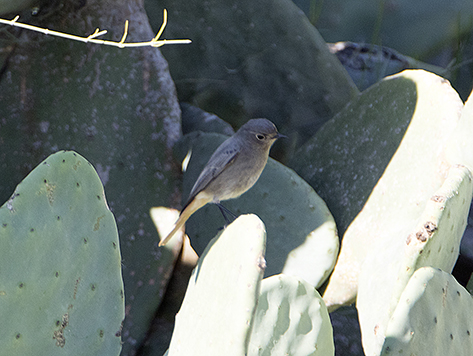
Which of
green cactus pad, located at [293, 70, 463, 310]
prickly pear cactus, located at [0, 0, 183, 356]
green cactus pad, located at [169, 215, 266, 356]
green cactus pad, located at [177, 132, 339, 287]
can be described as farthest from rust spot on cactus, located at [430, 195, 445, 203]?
prickly pear cactus, located at [0, 0, 183, 356]

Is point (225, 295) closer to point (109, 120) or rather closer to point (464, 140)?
point (464, 140)

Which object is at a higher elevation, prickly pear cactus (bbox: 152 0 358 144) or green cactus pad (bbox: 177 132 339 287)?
prickly pear cactus (bbox: 152 0 358 144)

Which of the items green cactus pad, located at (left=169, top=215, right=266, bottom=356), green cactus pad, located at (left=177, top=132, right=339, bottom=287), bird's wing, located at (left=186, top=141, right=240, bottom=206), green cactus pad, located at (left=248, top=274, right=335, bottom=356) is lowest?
green cactus pad, located at (left=177, top=132, right=339, bottom=287)

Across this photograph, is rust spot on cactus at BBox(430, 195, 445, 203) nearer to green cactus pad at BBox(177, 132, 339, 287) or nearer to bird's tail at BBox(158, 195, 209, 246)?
green cactus pad at BBox(177, 132, 339, 287)

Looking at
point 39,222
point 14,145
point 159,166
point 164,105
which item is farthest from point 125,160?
point 39,222

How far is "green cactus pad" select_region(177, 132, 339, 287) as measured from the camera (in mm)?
1332

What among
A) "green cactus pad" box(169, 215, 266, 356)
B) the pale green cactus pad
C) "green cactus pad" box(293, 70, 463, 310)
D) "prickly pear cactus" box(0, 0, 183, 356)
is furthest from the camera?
"prickly pear cactus" box(0, 0, 183, 356)

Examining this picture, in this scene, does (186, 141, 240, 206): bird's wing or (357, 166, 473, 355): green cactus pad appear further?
(186, 141, 240, 206): bird's wing

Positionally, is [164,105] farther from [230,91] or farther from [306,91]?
[306,91]

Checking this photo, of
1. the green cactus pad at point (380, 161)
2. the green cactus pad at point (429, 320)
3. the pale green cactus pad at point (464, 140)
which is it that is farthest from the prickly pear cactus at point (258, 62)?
the green cactus pad at point (429, 320)

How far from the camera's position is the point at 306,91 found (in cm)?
180

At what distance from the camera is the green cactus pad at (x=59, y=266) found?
837mm

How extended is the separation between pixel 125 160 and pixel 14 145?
33 centimetres

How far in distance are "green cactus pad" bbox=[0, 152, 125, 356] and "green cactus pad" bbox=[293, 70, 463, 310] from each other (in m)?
0.66
